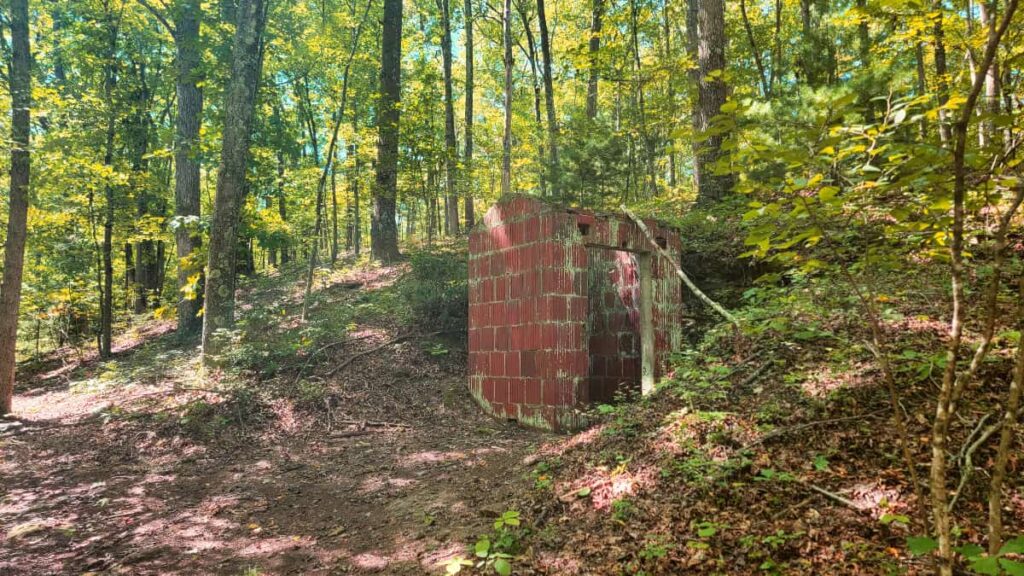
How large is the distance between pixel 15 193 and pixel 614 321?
30.1ft

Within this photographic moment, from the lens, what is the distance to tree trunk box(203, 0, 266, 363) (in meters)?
7.87

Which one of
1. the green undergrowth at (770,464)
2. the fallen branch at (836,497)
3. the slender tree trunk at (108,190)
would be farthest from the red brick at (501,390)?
the slender tree trunk at (108,190)

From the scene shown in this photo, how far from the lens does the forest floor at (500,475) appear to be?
9.12 feet

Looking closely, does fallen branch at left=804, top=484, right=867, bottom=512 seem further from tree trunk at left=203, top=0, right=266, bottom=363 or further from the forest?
tree trunk at left=203, top=0, right=266, bottom=363

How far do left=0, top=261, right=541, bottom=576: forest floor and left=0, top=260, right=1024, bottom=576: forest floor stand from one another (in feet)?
0.09

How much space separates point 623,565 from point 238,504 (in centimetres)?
367

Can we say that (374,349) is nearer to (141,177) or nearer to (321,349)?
(321,349)

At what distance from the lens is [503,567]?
9.19ft

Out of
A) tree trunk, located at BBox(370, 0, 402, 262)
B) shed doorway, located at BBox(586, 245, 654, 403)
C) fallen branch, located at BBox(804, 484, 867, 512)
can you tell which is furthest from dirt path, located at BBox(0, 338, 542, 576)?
tree trunk, located at BBox(370, 0, 402, 262)

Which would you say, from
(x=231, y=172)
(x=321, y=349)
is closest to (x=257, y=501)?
(x=321, y=349)

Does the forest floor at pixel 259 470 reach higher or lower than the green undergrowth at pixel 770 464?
lower

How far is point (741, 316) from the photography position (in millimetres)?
5059

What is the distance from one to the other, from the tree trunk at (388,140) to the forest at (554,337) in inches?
3.0

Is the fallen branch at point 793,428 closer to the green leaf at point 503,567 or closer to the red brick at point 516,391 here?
the green leaf at point 503,567
